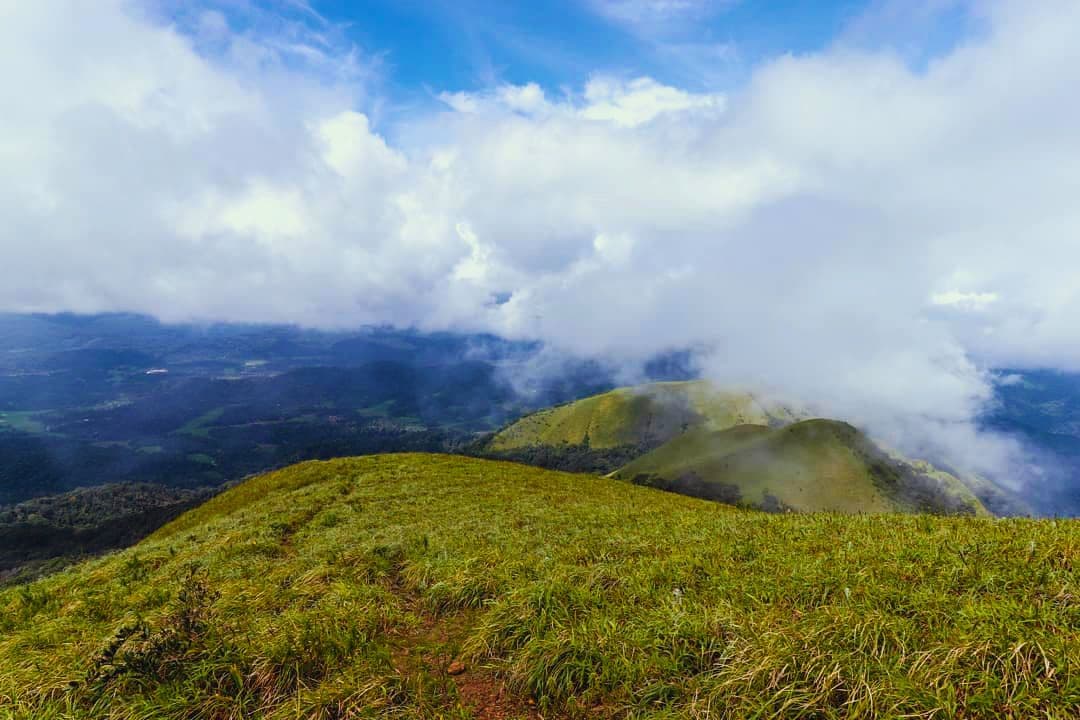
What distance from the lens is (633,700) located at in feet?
22.8

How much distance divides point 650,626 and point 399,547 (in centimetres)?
1022

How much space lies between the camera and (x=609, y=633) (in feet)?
27.0

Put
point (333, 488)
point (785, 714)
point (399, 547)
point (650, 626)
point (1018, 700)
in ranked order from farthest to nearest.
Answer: point (333, 488) < point (399, 547) < point (650, 626) < point (785, 714) < point (1018, 700)

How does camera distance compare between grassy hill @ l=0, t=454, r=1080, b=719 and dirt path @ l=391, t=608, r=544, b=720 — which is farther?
dirt path @ l=391, t=608, r=544, b=720

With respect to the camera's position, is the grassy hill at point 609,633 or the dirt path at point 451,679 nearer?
the grassy hill at point 609,633

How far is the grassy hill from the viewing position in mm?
→ 6367

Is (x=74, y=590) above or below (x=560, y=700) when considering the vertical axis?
below

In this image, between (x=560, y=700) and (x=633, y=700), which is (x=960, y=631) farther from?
(x=560, y=700)

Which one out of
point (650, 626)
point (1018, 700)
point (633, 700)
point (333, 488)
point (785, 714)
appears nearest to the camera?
point (1018, 700)

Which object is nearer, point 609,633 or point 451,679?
point 451,679

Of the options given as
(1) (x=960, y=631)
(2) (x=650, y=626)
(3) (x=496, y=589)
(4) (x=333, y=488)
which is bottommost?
(4) (x=333, y=488)

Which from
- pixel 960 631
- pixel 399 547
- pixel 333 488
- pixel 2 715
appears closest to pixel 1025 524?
pixel 960 631

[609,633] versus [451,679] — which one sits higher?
[609,633]

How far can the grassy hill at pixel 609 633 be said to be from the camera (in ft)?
20.9
